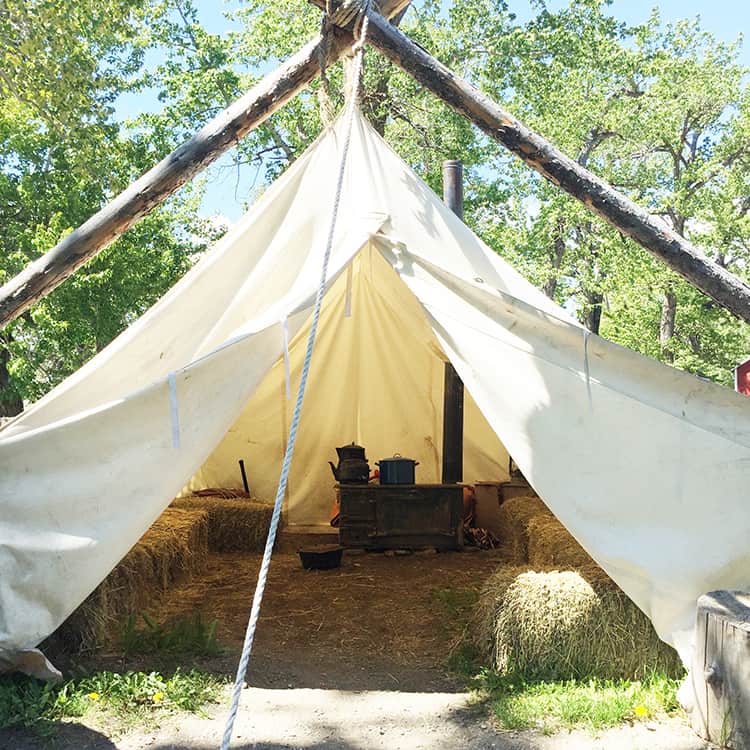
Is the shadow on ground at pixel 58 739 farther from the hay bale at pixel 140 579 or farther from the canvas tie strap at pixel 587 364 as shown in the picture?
the canvas tie strap at pixel 587 364

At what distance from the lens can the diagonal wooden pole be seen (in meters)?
3.61

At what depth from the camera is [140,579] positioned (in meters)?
4.38

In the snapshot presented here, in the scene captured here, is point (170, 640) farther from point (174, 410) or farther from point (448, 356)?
point (448, 356)

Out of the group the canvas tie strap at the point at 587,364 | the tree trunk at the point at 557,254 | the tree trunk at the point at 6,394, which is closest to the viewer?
the canvas tie strap at the point at 587,364

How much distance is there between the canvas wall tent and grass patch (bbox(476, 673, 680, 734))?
241 mm

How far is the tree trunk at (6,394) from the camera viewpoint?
1367cm

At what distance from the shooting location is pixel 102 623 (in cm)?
367

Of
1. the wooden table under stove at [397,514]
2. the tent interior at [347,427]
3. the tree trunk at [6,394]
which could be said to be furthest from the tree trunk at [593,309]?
the wooden table under stove at [397,514]

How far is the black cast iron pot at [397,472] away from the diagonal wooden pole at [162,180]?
3.13 m

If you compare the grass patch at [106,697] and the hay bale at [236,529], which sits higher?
the hay bale at [236,529]

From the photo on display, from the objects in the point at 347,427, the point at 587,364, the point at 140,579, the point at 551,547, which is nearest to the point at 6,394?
the point at 347,427

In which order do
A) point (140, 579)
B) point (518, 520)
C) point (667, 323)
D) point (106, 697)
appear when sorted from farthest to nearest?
point (667, 323)
point (518, 520)
point (140, 579)
point (106, 697)

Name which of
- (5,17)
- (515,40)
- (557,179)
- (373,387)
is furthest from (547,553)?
(515,40)

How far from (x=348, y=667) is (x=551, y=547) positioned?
1.36m
